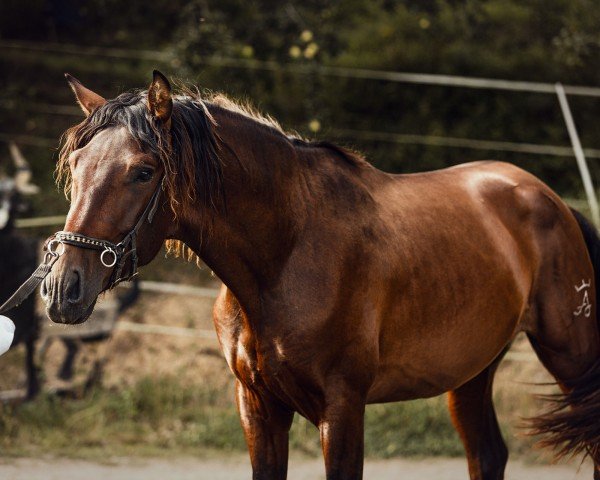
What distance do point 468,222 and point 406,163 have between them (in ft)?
21.4

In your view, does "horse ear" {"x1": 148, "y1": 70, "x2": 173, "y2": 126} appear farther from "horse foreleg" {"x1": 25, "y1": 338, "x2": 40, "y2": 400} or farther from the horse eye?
"horse foreleg" {"x1": 25, "y1": 338, "x2": 40, "y2": 400}

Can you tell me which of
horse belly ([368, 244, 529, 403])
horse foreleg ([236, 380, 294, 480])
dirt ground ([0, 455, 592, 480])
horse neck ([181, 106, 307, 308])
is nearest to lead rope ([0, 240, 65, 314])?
horse neck ([181, 106, 307, 308])

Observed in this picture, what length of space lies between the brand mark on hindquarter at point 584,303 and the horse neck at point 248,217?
64.0 inches

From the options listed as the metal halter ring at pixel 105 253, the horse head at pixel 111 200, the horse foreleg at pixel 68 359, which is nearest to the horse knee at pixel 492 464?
the horse head at pixel 111 200

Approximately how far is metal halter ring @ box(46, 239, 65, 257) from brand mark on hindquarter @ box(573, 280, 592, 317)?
2.47 meters

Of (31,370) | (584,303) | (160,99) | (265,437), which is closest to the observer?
(160,99)

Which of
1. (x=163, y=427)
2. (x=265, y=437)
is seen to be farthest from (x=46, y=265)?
(x=163, y=427)

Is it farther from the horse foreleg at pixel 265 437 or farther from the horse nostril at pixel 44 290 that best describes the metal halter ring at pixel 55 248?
the horse foreleg at pixel 265 437

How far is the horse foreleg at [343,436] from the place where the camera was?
3162mm

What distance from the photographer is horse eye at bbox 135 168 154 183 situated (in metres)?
2.85

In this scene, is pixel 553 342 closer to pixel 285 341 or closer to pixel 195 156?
pixel 285 341

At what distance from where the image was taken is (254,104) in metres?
9.55

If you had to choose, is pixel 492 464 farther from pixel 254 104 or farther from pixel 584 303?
pixel 254 104

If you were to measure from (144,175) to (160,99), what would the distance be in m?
0.25
